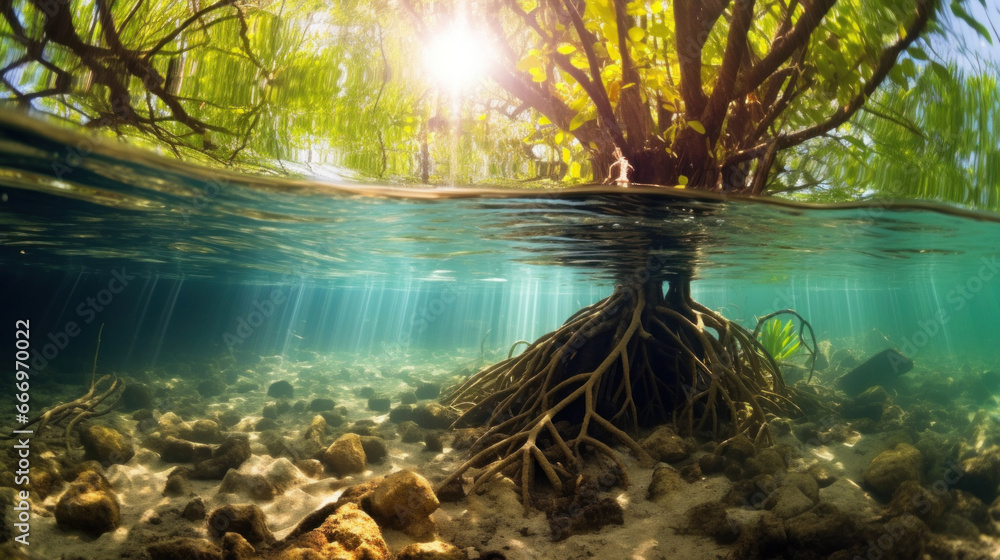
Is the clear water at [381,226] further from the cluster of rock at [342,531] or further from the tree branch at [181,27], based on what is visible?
the cluster of rock at [342,531]

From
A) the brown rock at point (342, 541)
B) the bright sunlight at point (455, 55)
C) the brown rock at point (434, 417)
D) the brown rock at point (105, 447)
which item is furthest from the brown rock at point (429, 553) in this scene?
the brown rock at point (105, 447)

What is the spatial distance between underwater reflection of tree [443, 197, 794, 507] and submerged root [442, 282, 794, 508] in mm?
21

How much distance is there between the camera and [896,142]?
203 inches

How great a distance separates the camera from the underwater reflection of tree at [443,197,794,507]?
293 inches

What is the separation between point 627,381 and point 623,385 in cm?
28

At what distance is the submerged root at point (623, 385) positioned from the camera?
7742 millimetres

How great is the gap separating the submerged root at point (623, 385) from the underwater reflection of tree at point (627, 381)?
0.8 inches

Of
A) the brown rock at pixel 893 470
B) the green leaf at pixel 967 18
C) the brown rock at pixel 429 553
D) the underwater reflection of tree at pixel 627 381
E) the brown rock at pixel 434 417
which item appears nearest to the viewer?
the green leaf at pixel 967 18

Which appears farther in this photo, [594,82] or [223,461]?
[223,461]

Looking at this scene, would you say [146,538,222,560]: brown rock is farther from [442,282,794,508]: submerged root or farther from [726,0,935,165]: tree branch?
[726,0,935,165]: tree branch

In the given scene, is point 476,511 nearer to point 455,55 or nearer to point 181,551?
point 181,551

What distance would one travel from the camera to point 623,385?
8820mm

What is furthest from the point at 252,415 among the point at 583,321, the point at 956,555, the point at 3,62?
the point at 956,555

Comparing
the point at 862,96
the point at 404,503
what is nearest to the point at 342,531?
the point at 404,503
